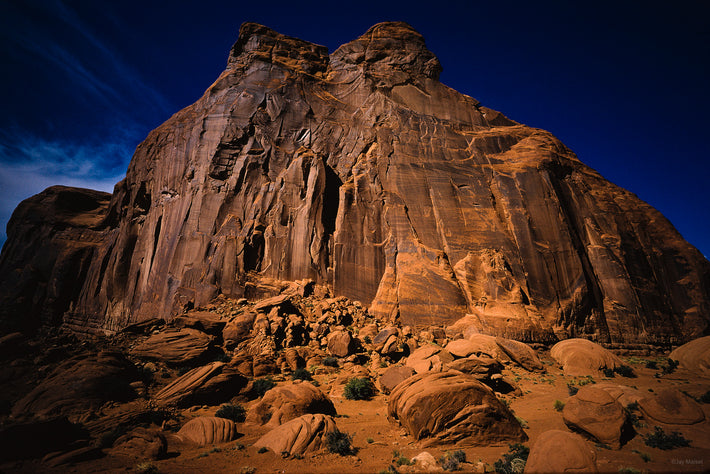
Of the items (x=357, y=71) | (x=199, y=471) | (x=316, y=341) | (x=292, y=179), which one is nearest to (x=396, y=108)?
(x=357, y=71)

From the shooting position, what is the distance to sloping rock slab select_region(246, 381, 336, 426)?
1330 centimetres

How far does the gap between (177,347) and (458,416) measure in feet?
59.9

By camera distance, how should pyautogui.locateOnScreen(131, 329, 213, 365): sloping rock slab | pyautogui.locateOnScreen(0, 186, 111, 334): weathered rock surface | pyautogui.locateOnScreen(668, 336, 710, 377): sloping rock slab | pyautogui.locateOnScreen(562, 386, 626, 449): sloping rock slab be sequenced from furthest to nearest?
pyautogui.locateOnScreen(0, 186, 111, 334): weathered rock surface < pyautogui.locateOnScreen(668, 336, 710, 377): sloping rock slab < pyautogui.locateOnScreen(131, 329, 213, 365): sloping rock slab < pyautogui.locateOnScreen(562, 386, 626, 449): sloping rock slab

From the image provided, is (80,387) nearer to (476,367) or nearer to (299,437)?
(299,437)

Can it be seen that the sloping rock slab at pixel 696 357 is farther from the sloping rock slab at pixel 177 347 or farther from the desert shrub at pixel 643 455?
the sloping rock slab at pixel 177 347

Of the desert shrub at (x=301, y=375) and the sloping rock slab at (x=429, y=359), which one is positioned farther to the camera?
the desert shrub at (x=301, y=375)

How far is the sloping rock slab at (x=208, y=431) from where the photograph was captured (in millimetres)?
11656

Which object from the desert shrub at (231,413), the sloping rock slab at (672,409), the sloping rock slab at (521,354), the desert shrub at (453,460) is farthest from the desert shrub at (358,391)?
the sloping rock slab at (672,409)

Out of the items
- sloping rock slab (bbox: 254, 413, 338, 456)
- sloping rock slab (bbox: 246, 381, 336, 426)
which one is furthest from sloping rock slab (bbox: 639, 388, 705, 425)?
sloping rock slab (bbox: 246, 381, 336, 426)

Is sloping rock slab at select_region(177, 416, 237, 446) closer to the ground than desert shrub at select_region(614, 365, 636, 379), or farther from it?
closer to the ground

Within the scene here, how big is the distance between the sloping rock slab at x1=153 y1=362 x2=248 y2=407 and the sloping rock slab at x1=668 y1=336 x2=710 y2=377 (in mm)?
30126

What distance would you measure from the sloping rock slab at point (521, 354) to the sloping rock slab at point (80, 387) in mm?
24092

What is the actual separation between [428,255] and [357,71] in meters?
33.1

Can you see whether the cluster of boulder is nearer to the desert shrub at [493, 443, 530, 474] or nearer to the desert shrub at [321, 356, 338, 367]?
the desert shrub at [321, 356, 338, 367]
